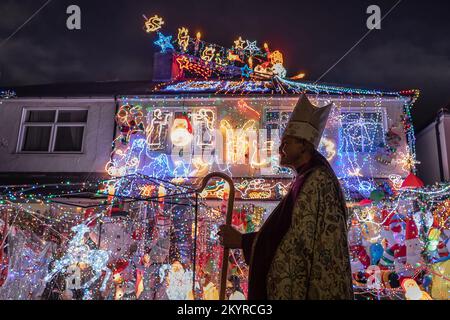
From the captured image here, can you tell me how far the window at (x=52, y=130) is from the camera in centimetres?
1370

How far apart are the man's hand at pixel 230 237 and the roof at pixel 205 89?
10.3 metres

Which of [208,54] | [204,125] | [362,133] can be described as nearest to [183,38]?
[208,54]

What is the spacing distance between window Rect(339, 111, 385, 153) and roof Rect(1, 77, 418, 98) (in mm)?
821

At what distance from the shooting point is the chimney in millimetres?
15797

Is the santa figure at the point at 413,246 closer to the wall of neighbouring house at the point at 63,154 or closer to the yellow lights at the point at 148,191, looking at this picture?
the yellow lights at the point at 148,191

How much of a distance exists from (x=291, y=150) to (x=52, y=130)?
41.7 ft

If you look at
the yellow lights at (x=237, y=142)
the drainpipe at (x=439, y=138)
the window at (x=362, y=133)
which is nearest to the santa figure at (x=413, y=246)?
the window at (x=362, y=133)

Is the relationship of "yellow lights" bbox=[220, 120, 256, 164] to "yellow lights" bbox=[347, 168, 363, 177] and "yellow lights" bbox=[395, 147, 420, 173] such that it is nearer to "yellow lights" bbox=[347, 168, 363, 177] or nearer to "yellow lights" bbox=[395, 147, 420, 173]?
"yellow lights" bbox=[347, 168, 363, 177]

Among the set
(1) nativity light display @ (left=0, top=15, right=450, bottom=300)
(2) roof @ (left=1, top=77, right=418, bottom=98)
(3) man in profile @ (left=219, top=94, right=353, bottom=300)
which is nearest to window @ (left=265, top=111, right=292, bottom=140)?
(1) nativity light display @ (left=0, top=15, right=450, bottom=300)

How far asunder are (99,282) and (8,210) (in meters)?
2.80

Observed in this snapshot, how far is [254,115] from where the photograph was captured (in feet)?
43.3

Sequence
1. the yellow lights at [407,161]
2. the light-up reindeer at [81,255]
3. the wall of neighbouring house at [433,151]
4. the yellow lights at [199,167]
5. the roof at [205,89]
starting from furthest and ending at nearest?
the wall of neighbouring house at [433,151], the roof at [205,89], the yellow lights at [199,167], the yellow lights at [407,161], the light-up reindeer at [81,255]

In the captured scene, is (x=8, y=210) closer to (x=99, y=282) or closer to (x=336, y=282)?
(x=99, y=282)
